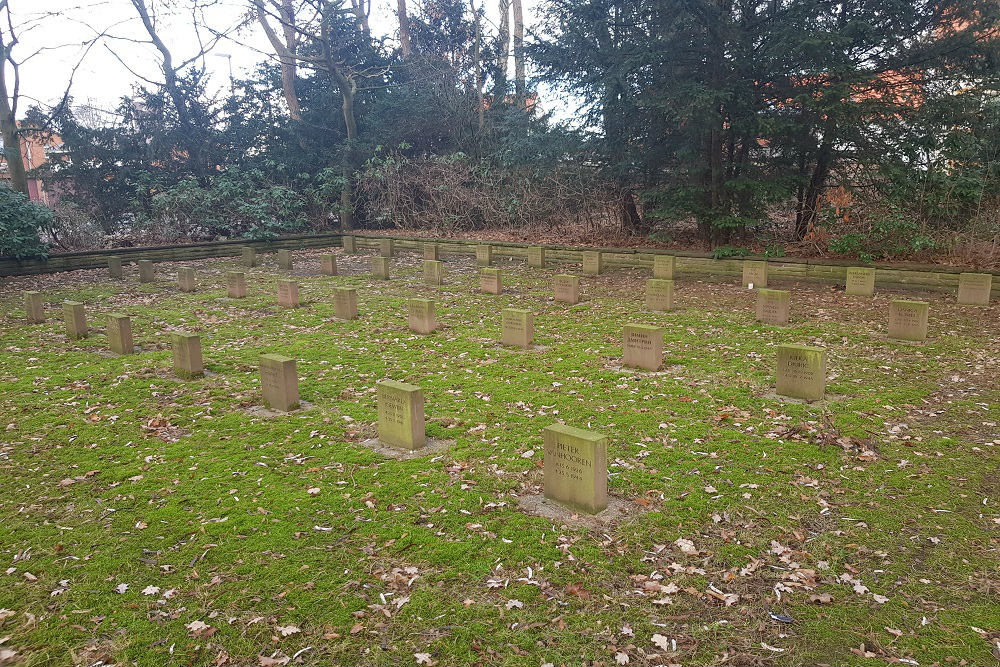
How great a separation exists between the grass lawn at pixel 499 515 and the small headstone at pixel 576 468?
0.24m

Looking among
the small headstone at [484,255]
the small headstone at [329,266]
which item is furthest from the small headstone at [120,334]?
the small headstone at [484,255]

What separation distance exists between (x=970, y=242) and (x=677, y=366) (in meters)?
9.55

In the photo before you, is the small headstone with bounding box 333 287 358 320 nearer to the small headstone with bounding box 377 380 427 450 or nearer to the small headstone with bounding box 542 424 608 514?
the small headstone with bounding box 377 380 427 450

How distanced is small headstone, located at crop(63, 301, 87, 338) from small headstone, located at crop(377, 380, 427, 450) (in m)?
7.24

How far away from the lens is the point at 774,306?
10.9 m

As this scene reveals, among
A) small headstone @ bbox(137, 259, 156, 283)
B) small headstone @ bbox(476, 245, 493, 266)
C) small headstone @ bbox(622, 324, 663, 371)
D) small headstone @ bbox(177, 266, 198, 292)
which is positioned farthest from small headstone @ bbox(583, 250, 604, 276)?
small headstone @ bbox(137, 259, 156, 283)

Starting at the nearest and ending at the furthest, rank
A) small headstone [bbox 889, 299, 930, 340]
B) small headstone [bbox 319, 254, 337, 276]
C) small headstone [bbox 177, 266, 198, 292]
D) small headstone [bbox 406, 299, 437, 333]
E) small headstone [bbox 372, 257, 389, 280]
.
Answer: small headstone [bbox 889, 299, 930, 340], small headstone [bbox 406, 299, 437, 333], small headstone [bbox 177, 266, 198, 292], small headstone [bbox 372, 257, 389, 280], small headstone [bbox 319, 254, 337, 276]

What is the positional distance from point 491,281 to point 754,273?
613 cm

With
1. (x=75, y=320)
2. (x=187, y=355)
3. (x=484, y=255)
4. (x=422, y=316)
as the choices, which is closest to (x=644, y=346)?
(x=422, y=316)

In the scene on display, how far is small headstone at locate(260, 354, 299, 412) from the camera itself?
272 inches

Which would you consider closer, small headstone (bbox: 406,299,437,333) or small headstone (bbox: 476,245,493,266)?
small headstone (bbox: 406,299,437,333)

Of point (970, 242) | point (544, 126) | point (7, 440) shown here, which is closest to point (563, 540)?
point (7, 440)

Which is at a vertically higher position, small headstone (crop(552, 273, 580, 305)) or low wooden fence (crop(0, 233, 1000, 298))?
low wooden fence (crop(0, 233, 1000, 298))

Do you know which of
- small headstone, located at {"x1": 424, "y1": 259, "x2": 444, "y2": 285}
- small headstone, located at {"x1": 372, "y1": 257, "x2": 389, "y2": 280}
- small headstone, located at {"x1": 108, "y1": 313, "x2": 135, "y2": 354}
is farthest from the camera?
small headstone, located at {"x1": 372, "y1": 257, "x2": 389, "y2": 280}
